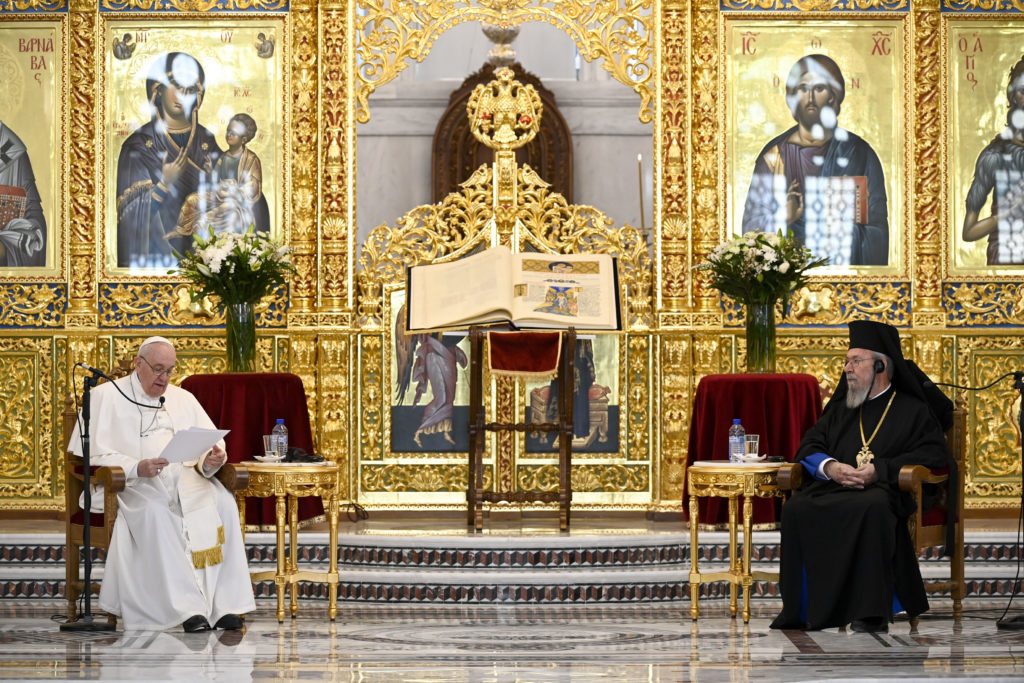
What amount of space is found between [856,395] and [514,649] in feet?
8.07

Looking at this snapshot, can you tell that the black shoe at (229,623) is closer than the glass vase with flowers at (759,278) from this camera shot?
Yes

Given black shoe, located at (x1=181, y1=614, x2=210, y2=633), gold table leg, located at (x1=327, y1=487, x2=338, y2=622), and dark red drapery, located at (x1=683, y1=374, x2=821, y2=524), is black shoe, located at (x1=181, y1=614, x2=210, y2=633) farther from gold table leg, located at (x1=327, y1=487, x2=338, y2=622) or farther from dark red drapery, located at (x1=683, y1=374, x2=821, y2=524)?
dark red drapery, located at (x1=683, y1=374, x2=821, y2=524)

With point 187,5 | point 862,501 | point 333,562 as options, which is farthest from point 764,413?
point 187,5

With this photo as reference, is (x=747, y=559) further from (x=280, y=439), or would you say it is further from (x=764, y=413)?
(x=280, y=439)

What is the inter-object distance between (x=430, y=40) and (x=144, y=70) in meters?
2.18

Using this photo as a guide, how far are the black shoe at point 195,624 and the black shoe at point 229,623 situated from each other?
3.4 inches

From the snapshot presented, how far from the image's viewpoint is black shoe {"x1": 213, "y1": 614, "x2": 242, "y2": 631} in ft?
25.2

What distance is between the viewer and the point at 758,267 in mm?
9961

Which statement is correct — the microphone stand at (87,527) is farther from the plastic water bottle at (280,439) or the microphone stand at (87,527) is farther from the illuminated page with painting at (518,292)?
the illuminated page with painting at (518,292)

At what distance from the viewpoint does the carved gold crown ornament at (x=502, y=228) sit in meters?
→ 10.9

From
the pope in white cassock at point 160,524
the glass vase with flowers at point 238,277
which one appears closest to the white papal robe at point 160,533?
the pope in white cassock at point 160,524

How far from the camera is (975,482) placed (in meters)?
10.9

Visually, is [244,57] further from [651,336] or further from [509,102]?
[651,336]

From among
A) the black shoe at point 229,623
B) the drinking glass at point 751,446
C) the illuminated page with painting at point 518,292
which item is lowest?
the black shoe at point 229,623
